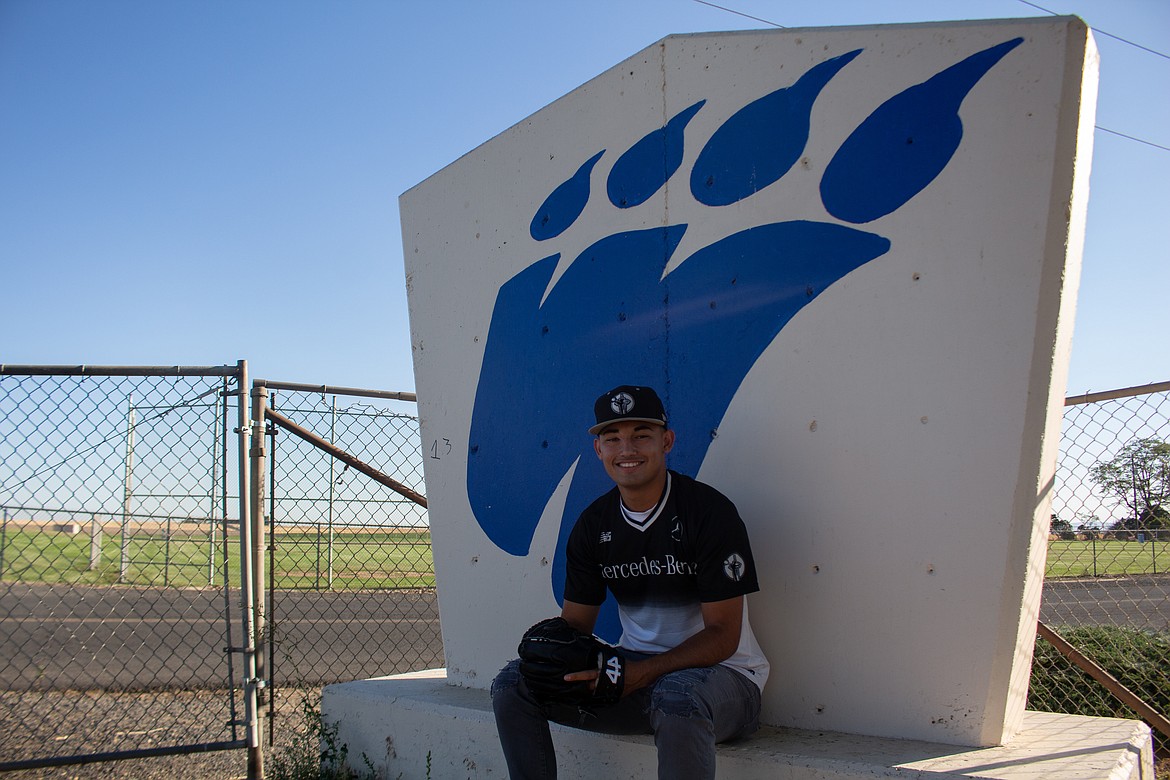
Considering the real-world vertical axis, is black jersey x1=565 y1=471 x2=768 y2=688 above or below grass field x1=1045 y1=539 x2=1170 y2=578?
above

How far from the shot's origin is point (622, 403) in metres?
2.97

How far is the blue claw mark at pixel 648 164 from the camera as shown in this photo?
3.39 metres

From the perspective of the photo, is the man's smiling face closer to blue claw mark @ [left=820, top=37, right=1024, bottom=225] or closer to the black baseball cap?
the black baseball cap

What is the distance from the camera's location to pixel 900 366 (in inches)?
107

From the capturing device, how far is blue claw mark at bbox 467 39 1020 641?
2.81m

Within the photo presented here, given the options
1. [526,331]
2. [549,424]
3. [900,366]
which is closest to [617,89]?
[526,331]

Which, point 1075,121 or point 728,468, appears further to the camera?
point 728,468

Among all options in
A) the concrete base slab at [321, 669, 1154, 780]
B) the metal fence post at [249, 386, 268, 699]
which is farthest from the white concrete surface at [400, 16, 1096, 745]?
the metal fence post at [249, 386, 268, 699]

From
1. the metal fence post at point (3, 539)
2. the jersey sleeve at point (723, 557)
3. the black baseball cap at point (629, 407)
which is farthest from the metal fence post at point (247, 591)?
the jersey sleeve at point (723, 557)

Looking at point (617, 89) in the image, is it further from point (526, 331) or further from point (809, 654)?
point (809, 654)

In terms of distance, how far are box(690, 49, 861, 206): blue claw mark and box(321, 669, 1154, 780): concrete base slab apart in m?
1.92

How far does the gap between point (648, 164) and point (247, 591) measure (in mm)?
2816

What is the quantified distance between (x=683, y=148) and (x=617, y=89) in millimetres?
482

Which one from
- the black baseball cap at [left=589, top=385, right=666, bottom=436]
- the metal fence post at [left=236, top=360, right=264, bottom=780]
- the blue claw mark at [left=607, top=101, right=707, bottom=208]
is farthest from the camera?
the metal fence post at [left=236, top=360, right=264, bottom=780]
